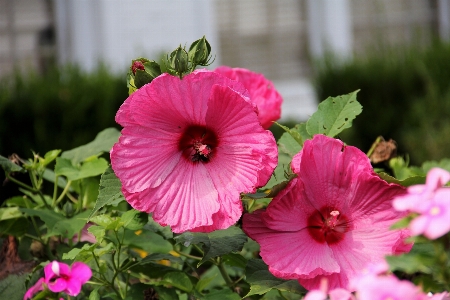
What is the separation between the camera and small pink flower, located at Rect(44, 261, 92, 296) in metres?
0.73

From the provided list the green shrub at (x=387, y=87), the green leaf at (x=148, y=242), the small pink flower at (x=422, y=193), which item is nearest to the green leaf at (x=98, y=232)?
the green leaf at (x=148, y=242)

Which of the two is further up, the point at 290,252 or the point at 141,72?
the point at 141,72

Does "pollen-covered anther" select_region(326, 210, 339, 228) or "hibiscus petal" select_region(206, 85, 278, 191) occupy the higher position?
"hibiscus petal" select_region(206, 85, 278, 191)

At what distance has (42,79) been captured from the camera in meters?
3.98

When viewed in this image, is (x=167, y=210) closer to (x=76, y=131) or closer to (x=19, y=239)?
(x=19, y=239)

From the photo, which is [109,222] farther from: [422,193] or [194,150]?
[422,193]

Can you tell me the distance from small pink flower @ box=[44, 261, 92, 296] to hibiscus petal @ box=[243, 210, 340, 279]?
0.57 ft

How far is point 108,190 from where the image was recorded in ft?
2.55

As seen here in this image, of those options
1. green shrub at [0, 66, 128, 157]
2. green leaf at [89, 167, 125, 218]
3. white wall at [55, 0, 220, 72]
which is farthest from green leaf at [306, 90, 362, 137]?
white wall at [55, 0, 220, 72]

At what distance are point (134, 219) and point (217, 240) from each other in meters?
0.10

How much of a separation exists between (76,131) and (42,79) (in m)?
0.41

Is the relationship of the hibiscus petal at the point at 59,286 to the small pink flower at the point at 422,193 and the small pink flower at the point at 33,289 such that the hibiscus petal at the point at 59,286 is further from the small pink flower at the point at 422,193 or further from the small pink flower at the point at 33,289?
the small pink flower at the point at 422,193

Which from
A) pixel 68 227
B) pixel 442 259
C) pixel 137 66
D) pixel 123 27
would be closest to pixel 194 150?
pixel 137 66

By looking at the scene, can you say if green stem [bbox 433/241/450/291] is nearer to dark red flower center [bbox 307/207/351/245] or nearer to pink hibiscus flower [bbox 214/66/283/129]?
dark red flower center [bbox 307/207/351/245]
